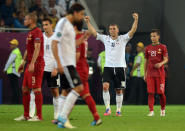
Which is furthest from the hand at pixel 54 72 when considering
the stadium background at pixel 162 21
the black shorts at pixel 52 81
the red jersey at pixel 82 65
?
the stadium background at pixel 162 21

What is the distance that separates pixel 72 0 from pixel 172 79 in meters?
5.83

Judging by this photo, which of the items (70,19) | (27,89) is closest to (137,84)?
(27,89)

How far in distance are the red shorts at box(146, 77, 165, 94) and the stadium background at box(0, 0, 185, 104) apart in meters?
10.3

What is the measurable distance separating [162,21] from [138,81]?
3945 mm

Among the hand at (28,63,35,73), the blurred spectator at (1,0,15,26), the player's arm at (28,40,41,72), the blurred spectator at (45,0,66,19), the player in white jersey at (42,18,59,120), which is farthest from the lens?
the blurred spectator at (45,0,66,19)

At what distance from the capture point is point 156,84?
15062mm

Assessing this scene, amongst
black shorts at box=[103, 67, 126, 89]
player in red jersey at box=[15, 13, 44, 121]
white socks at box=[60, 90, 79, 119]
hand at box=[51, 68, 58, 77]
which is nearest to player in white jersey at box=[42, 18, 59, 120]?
hand at box=[51, 68, 58, 77]

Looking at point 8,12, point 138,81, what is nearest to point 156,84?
point 138,81

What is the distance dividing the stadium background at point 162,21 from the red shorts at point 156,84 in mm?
10289

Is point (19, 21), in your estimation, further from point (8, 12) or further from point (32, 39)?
point (32, 39)

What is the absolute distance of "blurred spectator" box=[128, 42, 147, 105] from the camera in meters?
23.0

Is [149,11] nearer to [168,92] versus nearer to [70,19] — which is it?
[168,92]

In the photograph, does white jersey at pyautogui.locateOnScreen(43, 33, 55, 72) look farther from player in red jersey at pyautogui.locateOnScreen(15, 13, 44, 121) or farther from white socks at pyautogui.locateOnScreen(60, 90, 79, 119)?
white socks at pyautogui.locateOnScreen(60, 90, 79, 119)

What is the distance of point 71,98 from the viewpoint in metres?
9.84
